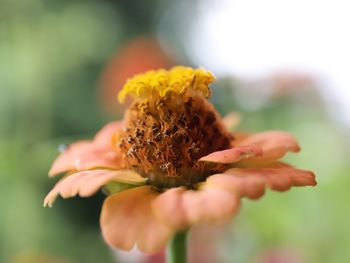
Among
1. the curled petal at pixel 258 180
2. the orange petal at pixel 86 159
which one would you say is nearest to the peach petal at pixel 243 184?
the curled petal at pixel 258 180

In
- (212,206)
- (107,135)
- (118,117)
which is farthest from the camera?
(118,117)

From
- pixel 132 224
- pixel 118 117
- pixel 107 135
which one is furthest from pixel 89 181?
pixel 118 117

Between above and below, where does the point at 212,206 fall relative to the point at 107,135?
below

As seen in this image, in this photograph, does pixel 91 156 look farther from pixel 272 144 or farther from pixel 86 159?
pixel 272 144

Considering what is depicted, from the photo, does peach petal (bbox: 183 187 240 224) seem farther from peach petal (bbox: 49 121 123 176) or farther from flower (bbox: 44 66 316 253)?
peach petal (bbox: 49 121 123 176)

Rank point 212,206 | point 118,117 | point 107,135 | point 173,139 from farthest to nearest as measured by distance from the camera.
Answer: point 118,117
point 107,135
point 173,139
point 212,206

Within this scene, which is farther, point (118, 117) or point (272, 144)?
point (118, 117)

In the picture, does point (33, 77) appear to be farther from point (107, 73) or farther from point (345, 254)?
point (345, 254)
